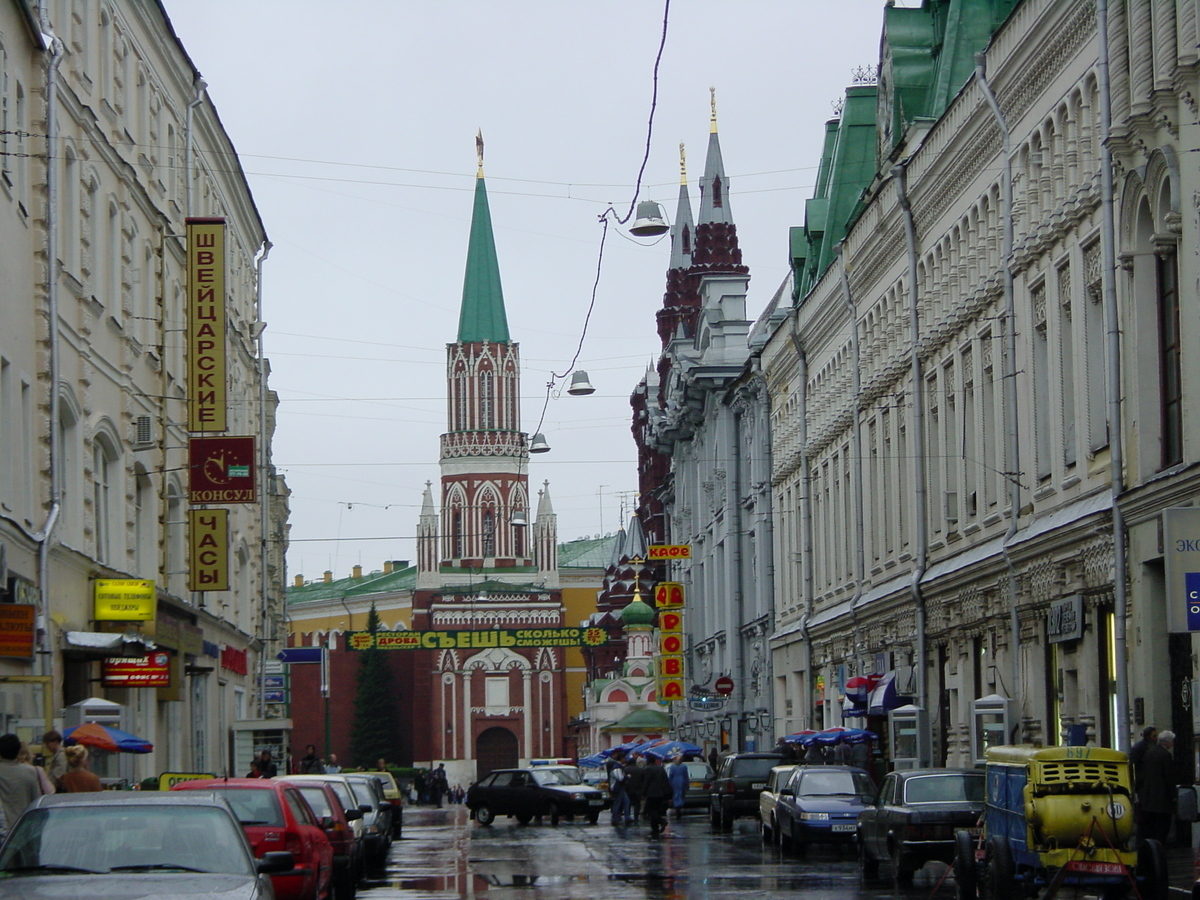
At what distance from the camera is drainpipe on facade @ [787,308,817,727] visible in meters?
48.1

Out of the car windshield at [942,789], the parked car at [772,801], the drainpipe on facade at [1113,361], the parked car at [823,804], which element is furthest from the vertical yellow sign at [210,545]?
the car windshield at [942,789]

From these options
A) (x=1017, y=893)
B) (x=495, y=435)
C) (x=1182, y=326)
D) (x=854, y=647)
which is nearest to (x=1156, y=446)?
(x=1182, y=326)

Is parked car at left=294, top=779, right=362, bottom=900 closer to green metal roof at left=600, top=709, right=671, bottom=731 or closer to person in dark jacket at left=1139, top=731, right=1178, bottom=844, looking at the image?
person in dark jacket at left=1139, top=731, right=1178, bottom=844

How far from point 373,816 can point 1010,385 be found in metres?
11.1

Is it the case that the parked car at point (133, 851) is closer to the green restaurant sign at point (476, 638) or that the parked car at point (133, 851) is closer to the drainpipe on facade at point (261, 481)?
the drainpipe on facade at point (261, 481)

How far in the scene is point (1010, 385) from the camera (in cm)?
2927

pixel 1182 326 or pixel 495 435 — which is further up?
pixel 495 435

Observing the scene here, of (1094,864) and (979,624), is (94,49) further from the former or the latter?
(1094,864)

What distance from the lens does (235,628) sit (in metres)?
46.2

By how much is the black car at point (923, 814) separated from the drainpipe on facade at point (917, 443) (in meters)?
13.1

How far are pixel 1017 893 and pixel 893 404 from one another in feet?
71.3

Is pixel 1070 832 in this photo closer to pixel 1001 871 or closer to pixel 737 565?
pixel 1001 871

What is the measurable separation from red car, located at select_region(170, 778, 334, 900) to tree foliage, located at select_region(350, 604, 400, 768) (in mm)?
117195

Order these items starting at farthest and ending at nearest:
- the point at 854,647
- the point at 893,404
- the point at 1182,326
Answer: the point at 854,647, the point at 893,404, the point at 1182,326
